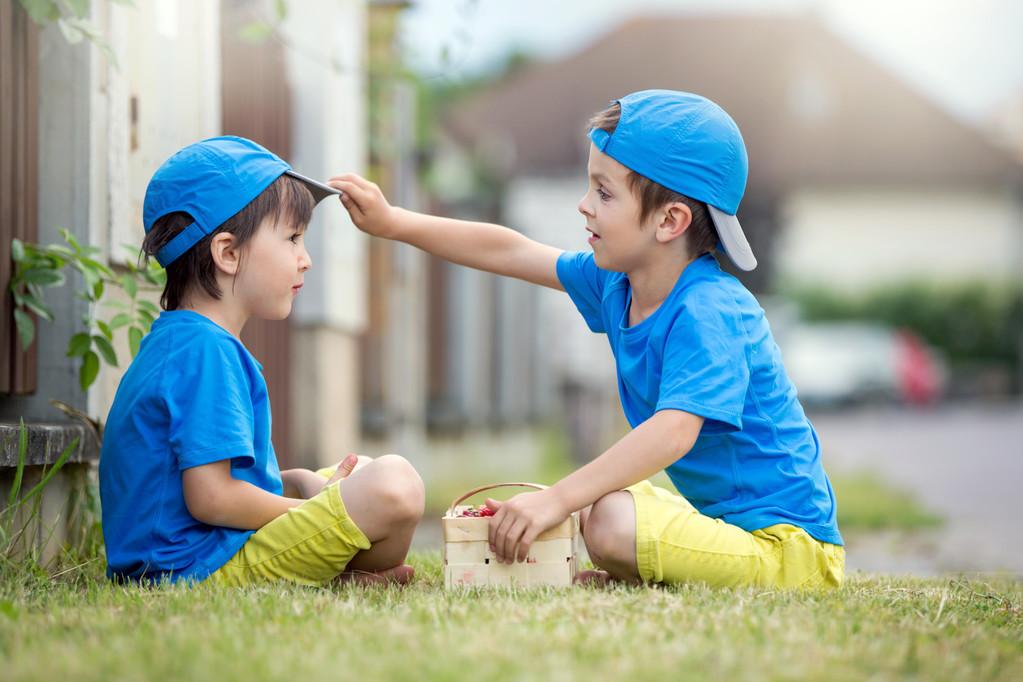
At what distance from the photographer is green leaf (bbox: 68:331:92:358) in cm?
354

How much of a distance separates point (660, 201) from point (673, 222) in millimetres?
66

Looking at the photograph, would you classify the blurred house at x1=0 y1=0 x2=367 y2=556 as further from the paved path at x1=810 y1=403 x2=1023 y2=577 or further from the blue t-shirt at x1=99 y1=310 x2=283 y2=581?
the paved path at x1=810 y1=403 x2=1023 y2=577

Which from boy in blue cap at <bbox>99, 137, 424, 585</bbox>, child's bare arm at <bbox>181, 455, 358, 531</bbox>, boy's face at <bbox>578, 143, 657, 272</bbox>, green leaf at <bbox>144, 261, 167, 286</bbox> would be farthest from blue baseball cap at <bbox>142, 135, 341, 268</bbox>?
boy's face at <bbox>578, 143, 657, 272</bbox>

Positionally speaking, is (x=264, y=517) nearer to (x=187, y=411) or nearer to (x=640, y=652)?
(x=187, y=411)

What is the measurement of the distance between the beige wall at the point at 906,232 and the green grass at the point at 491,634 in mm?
28499

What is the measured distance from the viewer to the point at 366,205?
Result: 12.0 ft

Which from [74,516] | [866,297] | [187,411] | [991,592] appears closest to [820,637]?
[991,592]

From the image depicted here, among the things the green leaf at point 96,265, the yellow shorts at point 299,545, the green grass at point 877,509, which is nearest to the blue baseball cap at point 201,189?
the green leaf at point 96,265

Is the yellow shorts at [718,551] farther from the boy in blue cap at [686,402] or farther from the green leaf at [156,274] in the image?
the green leaf at [156,274]

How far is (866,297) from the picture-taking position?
92.5 ft

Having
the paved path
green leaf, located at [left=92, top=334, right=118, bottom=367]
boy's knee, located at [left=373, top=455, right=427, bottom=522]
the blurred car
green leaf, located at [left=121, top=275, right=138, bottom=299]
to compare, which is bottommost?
the paved path

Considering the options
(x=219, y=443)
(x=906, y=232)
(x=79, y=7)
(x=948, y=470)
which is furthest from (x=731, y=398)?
(x=906, y=232)

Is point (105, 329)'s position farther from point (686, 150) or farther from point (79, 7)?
point (686, 150)

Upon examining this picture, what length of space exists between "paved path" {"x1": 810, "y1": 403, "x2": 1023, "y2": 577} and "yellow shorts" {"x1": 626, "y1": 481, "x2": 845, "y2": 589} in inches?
77.1
